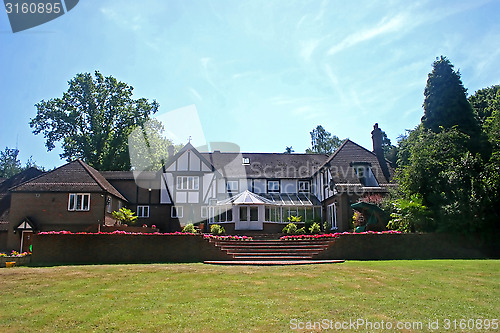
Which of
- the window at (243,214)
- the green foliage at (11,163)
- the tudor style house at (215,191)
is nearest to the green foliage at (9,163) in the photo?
the green foliage at (11,163)

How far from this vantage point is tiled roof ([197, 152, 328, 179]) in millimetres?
39031

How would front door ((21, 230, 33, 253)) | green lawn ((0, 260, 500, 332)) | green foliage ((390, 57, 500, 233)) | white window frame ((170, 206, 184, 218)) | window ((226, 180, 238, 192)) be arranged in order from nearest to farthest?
green lawn ((0, 260, 500, 332))
green foliage ((390, 57, 500, 233))
front door ((21, 230, 33, 253))
white window frame ((170, 206, 184, 218))
window ((226, 180, 238, 192))

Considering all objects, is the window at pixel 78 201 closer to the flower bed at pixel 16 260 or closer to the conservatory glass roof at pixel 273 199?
the flower bed at pixel 16 260

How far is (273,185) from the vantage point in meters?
38.6

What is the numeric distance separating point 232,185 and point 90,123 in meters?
20.7

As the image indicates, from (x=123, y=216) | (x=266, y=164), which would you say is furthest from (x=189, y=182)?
(x=266, y=164)

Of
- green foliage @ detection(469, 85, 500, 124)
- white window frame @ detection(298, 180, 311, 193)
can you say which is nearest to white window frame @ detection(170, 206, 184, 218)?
white window frame @ detection(298, 180, 311, 193)

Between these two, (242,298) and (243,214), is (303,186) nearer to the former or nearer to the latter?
(243,214)

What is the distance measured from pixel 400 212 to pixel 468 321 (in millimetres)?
16198

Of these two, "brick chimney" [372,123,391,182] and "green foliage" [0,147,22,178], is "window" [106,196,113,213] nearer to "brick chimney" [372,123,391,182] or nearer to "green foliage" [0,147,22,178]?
"brick chimney" [372,123,391,182]

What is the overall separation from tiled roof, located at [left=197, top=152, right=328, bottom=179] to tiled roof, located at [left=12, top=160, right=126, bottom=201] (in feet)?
39.4

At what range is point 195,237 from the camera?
20828 mm

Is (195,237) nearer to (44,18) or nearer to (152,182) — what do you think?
(44,18)

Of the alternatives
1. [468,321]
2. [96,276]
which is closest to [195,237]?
[96,276]
